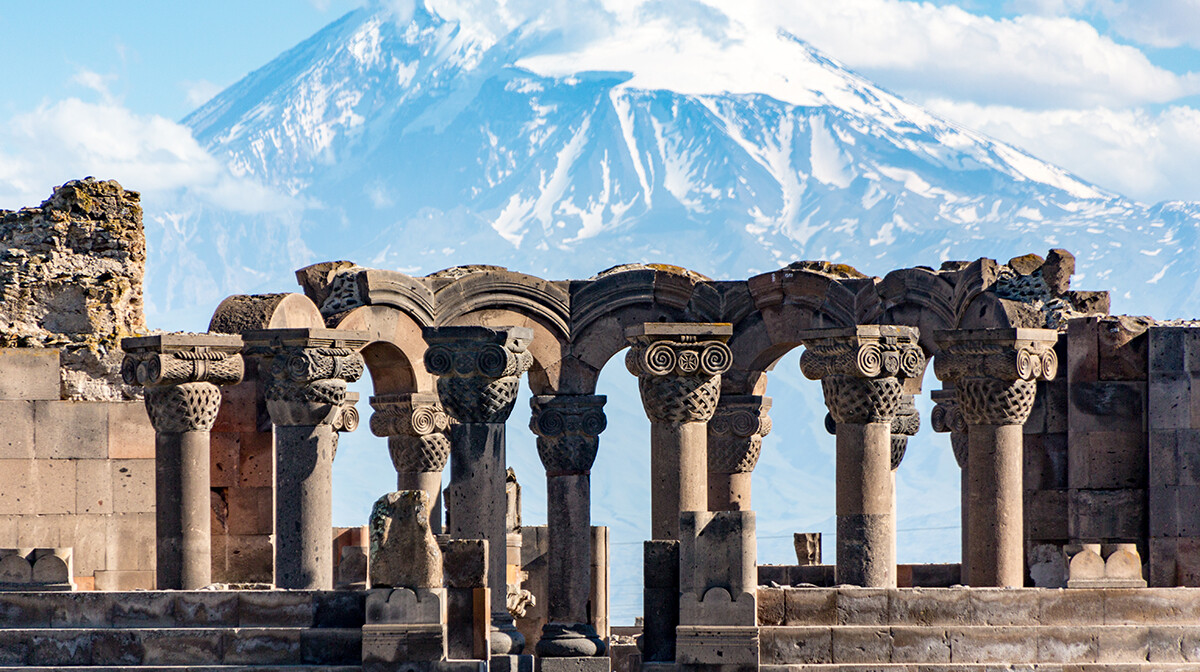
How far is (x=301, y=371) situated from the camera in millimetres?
18500

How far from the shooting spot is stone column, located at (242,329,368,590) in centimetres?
1855

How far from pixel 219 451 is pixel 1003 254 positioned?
170920mm

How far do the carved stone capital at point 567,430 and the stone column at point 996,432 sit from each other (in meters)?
4.93

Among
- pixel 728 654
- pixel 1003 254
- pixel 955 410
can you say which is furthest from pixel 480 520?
pixel 1003 254

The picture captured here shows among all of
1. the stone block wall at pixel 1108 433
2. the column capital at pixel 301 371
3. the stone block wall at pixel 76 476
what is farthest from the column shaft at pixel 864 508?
the stone block wall at pixel 76 476

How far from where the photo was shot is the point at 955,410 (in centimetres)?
2478

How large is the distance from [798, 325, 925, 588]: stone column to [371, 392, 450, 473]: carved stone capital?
643cm

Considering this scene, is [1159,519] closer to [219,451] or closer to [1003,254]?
[219,451]

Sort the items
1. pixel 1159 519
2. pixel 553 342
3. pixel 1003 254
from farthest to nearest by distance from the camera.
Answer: pixel 1003 254 → pixel 553 342 → pixel 1159 519

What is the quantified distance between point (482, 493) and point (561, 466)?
4.15 m

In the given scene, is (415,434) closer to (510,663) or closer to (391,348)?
(391,348)

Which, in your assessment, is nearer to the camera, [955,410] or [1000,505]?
[1000,505]

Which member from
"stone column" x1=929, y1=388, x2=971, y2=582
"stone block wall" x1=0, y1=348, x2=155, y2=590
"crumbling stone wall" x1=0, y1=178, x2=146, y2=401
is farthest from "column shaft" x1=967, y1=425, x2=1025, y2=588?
"crumbling stone wall" x1=0, y1=178, x2=146, y2=401

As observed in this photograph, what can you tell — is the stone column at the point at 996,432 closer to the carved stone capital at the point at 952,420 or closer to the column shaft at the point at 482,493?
the column shaft at the point at 482,493
